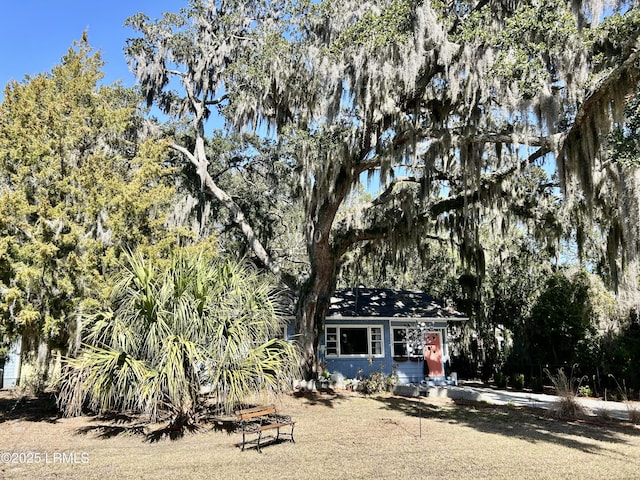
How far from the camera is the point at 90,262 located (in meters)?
8.99

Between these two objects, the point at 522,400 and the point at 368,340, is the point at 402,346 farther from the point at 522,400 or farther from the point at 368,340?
the point at 522,400

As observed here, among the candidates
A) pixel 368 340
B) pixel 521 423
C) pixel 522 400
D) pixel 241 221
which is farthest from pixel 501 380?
pixel 241 221

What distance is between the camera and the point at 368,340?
1761 cm

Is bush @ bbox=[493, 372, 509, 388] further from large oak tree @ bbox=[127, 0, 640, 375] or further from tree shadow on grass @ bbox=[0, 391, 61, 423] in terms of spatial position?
tree shadow on grass @ bbox=[0, 391, 61, 423]

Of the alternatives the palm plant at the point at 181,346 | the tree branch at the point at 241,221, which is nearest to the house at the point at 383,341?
the tree branch at the point at 241,221

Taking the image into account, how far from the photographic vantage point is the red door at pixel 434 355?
1770 cm

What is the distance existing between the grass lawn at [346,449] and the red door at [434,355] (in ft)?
22.7

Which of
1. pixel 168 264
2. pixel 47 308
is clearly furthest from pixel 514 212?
pixel 47 308

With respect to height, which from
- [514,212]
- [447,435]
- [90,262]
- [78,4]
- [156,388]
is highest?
[78,4]

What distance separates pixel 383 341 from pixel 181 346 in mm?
11475

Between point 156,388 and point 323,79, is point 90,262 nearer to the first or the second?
point 156,388

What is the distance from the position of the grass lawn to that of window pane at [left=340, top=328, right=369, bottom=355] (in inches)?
258

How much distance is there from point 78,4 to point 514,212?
13.1 metres

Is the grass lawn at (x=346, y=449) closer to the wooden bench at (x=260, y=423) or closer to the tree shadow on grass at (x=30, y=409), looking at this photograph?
the tree shadow on grass at (x=30, y=409)
